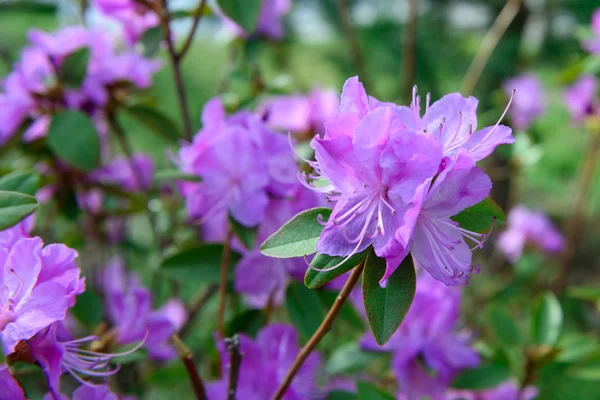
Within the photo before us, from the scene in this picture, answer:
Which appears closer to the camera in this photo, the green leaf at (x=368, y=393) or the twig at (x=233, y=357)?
the twig at (x=233, y=357)

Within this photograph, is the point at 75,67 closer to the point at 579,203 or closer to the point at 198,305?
the point at 198,305

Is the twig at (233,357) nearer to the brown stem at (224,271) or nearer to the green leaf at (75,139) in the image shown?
the brown stem at (224,271)

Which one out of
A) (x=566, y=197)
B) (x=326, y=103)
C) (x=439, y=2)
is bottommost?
(x=566, y=197)

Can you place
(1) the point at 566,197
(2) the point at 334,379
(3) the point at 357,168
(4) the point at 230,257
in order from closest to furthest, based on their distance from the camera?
(3) the point at 357,168 → (4) the point at 230,257 → (2) the point at 334,379 → (1) the point at 566,197

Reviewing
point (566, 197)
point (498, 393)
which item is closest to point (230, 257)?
point (498, 393)

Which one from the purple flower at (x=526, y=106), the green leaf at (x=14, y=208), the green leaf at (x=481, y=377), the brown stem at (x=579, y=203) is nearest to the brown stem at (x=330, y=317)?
the green leaf at (x=14, y=208)

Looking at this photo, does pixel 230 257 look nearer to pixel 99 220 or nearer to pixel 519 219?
pixel 99 220

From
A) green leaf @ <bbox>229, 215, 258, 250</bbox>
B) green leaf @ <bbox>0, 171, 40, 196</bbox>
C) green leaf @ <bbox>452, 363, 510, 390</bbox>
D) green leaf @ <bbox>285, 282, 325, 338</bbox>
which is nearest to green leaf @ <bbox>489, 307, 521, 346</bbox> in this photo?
green leaf @ <bbox>452, 363, 510, 390</bbox>
